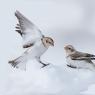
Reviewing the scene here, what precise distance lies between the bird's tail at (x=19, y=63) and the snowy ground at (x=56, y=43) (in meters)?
0.01

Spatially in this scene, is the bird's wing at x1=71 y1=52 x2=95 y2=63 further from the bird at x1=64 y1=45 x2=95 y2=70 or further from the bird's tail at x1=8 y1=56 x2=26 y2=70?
the bird's tail at x1=8 y1=56 x2=26 y2=70

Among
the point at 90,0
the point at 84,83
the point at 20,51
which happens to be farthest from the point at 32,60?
the point at 90,0

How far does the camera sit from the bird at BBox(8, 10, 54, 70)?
1.44m

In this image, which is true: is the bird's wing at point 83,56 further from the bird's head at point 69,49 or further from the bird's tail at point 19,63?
the bird's tail at point 19,63

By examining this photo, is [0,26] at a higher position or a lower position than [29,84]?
higher

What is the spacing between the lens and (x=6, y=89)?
56.6 inches

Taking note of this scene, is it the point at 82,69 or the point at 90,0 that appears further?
the point at 90,0

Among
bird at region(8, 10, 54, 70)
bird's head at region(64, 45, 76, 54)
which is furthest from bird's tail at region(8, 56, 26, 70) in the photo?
bird's head at region(64, 45, 76, 54)

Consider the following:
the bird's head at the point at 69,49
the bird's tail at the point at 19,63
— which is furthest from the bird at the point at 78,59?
the bird's tail at the point at 19,63

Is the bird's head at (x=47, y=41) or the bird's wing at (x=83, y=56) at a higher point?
the bird's head at (x=47, y=41)

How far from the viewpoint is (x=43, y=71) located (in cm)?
146

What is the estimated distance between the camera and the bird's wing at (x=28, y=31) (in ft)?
4.75

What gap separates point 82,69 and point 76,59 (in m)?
0.03

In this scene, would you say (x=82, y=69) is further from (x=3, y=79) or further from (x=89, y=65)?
(x=3, y=79)
